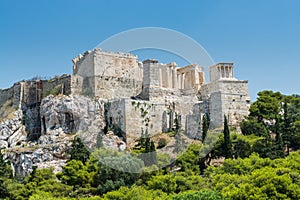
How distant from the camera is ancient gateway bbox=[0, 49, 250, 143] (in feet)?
154

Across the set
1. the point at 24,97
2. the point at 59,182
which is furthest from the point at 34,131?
the point at 59,182

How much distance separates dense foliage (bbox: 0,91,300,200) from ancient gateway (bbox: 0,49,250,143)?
2.83 m

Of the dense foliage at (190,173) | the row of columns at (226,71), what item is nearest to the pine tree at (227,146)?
the dense foliage at (190,173)

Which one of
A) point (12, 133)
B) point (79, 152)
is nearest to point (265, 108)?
point (79, 152)

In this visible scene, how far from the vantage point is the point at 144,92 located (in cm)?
5038

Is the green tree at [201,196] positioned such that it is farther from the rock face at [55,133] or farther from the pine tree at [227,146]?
the rock face at [55,133]

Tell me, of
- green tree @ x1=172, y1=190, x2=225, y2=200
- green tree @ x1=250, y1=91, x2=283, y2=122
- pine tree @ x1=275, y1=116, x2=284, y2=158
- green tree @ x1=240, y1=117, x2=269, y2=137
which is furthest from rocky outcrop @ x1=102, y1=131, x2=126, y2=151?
green tree @ x1=172, y1=190, x2=225, y2=200

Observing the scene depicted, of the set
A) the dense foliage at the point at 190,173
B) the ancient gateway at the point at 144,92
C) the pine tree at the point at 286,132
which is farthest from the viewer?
the ancient gateway at the point at 144,92

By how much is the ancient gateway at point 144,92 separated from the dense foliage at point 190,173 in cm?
283

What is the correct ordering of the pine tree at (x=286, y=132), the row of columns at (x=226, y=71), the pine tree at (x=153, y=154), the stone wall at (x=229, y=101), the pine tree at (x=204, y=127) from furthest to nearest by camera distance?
the row of columns at (x=226, y=71) → the stone wall at (x=229, y=101) → the pine tree at (x=204, y=127) → the pine tree at (x=286, y=132) → the pine tree at (x=153, y=154)

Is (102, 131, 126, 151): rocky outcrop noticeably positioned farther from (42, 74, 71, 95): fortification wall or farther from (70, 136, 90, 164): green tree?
(42, 74, 71, 95): fortification wall

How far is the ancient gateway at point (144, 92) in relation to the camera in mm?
47062

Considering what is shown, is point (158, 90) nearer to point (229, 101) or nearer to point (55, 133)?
point (229, 101)

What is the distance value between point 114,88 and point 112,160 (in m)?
14.8
